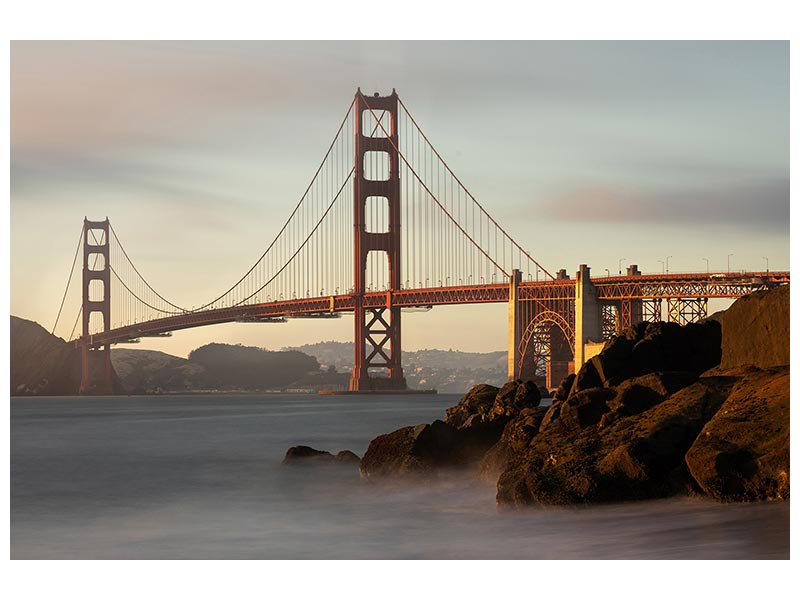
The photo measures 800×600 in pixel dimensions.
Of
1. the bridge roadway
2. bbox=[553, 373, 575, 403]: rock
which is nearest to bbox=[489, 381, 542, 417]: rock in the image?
bbox=[553, 373, 575, 403]: rock

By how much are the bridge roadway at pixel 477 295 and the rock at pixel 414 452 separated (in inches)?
1544

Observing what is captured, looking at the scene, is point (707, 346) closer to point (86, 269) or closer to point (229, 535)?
point (229, 535)

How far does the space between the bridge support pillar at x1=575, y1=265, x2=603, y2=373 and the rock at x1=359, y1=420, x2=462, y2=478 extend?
146ft

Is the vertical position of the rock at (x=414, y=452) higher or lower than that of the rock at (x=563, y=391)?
lower

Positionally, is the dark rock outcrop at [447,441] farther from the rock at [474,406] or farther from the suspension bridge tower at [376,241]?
the suspension bridge tower at [376,241]

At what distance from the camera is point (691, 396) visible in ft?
44.6

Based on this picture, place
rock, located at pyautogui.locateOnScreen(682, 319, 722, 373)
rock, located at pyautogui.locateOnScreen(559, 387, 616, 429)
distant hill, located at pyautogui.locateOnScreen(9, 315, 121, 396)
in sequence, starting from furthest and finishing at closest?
distant hill, located at pyautogui.locateOnScreen(9, 315, 121, 396) → rock, located at pyautogui.locateOnScreen(682, 319, 722, 373) → rock, located at pyautogui.locateOnScreen(559, 387, 616, 429)

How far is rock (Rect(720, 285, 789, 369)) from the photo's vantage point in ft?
44.8

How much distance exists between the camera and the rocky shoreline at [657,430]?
11859mm

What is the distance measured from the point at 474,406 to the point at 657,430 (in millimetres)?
7071

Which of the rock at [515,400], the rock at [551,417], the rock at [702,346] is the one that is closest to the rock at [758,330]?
the rock at [702,346]

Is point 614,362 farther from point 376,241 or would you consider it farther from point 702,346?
point 376,241

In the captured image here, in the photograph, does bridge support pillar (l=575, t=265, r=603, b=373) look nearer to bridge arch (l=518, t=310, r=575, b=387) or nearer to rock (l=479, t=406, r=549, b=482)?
bridge arch (l=518, t=310, r=575, b=387)
